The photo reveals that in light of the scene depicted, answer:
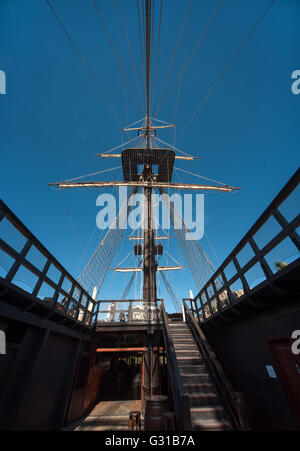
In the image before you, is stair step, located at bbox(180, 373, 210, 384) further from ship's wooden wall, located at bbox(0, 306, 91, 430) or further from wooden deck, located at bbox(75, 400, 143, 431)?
wooden deck, located at bbox(75, 400, 143, 431)

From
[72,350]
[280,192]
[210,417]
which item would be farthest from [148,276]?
[280,192]

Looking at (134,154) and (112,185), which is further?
(134,154)

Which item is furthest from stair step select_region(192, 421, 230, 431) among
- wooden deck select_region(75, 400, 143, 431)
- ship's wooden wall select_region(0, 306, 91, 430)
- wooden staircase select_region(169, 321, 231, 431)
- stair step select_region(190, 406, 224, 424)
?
wooden deck select_region(75, 400, 143, 431)

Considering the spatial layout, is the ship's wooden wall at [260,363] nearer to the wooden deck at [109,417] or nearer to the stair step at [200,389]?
the stair step at [200,389]

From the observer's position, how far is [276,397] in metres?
3.59

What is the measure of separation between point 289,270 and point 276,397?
296 cm

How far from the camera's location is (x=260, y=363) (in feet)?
13.5

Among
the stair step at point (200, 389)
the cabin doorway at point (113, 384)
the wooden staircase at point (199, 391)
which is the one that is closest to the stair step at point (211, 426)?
the wooden staircase at point (199, 391)

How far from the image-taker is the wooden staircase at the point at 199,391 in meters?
3.60

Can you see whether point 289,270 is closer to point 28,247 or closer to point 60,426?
point 28,247

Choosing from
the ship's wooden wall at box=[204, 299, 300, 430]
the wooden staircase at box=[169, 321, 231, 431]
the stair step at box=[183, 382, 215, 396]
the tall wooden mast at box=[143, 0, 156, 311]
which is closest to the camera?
the ship's wooden wall at box=[204, 299, 300, 430]

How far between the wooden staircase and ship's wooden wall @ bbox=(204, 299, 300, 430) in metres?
0.97

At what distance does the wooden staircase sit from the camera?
11.8 feet

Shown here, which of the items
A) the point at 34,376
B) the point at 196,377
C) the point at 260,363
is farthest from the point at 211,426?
the point at 34,376
